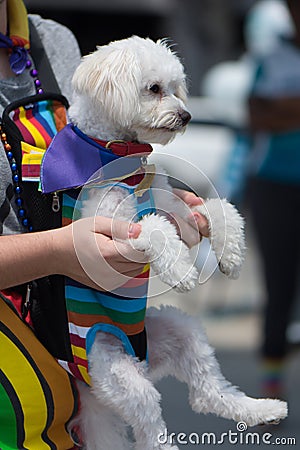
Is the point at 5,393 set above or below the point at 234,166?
above

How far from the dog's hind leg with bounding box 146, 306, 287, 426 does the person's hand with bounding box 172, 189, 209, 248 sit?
238mm

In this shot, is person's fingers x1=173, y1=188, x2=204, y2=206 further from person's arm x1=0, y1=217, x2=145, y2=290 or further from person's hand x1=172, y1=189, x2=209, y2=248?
person's arm x1=0, y1=217, x2=145, y2=290

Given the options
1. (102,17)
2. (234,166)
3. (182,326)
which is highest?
(182,326)

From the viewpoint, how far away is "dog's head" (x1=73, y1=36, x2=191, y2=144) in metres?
1.96

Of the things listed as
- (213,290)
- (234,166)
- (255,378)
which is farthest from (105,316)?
(213,290)

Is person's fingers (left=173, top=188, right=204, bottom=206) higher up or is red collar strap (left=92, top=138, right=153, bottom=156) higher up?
red collar strap (left=92, top=138, right=153, bottom=156)

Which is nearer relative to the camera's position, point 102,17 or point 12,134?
point 12,134

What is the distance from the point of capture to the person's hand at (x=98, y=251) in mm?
1773

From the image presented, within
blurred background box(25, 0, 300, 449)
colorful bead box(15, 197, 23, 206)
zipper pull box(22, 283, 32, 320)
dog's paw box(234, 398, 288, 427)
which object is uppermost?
colorful bead box(15, 197, 23, 206)

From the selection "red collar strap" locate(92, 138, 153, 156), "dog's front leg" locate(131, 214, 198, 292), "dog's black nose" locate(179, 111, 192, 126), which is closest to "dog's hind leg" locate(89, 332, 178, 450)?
"dog's front leg" locate(131, 214, 198, 292)

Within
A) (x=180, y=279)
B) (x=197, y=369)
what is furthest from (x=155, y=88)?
(x=197, y=369)

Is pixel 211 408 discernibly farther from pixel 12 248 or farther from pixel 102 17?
pixel 102 17

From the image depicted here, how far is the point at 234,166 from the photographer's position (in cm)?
655

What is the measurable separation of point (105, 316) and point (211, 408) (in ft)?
1.06
